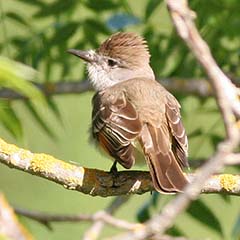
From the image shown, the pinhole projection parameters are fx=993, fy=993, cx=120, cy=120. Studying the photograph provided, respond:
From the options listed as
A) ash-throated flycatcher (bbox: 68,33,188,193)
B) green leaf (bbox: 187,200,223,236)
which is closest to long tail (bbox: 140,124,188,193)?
ash-throated flycatcher (bbox: 68,33,188,193)

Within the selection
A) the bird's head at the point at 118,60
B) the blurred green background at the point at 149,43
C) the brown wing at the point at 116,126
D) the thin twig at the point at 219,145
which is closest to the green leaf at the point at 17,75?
the thin twig at the point at 219,145

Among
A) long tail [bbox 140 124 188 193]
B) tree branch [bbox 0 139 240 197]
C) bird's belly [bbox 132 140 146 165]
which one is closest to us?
tree branch [bbox 0 139 240 197]

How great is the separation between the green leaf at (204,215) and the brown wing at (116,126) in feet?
1.61

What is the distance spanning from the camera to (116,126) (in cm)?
450

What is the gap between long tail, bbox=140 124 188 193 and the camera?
401 centimetres

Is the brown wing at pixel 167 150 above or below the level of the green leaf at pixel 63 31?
above

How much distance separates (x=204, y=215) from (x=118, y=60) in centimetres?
147

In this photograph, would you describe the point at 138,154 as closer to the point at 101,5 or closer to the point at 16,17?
the point at 101,5

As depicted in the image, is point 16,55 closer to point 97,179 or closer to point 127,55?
point 127,55

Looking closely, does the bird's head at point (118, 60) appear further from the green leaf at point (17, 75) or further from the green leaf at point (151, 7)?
the green leaf at point (17, 75)

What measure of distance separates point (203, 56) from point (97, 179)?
1.73m

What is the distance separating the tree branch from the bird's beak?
4.61ft

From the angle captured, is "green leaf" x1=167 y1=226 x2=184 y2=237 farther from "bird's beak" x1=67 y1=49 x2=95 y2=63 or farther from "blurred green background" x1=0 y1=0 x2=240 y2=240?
"bird's beak" x1=67 y1=49 x2=95 y2=63

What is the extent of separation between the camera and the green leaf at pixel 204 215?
4.63m
